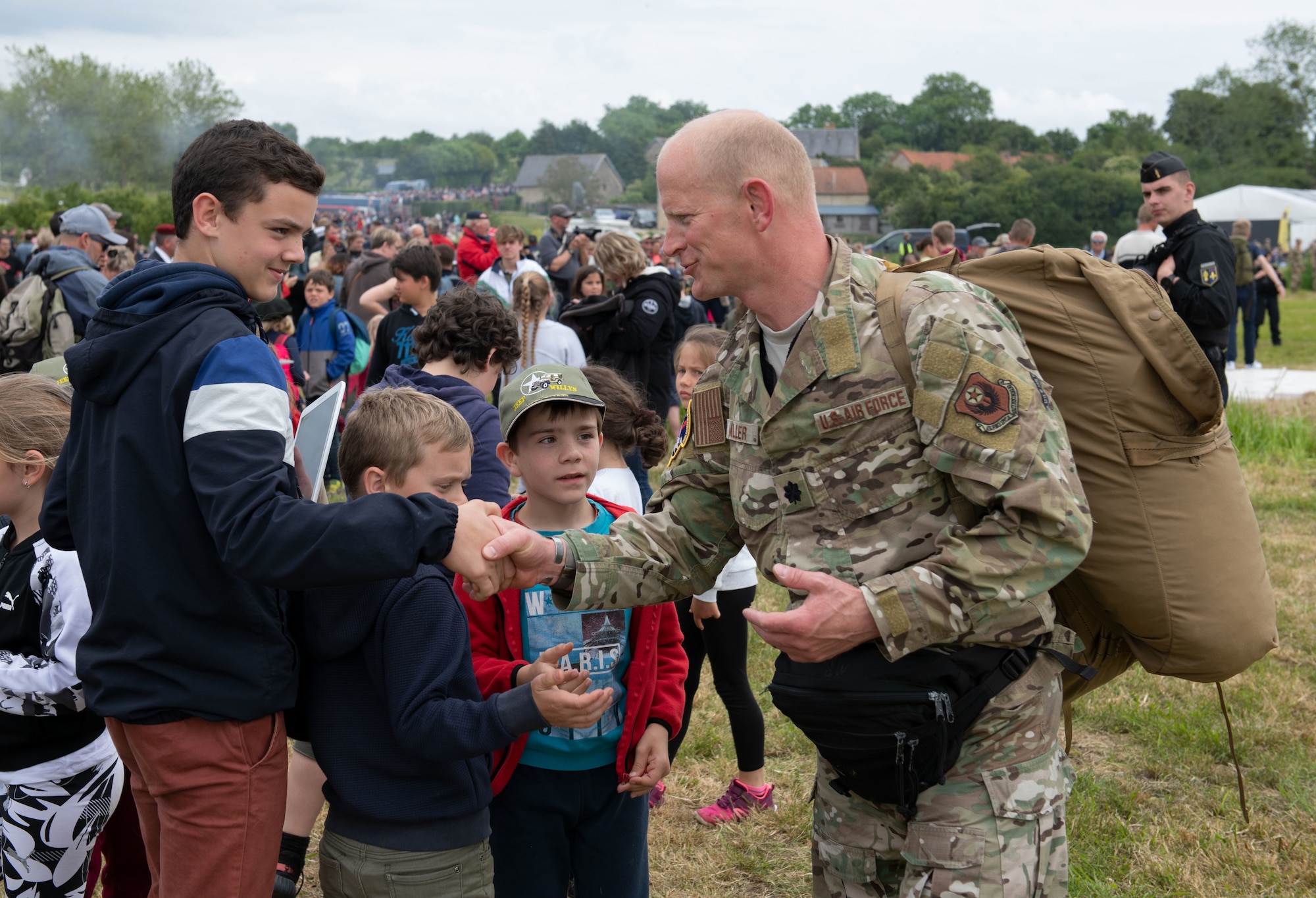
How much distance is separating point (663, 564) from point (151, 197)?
38914 millimetres

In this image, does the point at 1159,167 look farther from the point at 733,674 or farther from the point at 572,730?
the point at 572,730

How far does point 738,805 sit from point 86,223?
7080 millimetres

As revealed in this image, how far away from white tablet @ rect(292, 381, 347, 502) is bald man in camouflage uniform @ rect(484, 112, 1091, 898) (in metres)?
0.84

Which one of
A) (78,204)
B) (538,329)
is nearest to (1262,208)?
(78,204)

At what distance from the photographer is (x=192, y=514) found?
2.00m

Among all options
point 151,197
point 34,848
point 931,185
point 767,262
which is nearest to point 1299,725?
Answer: point 767,262

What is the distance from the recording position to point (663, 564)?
2469 millimetres

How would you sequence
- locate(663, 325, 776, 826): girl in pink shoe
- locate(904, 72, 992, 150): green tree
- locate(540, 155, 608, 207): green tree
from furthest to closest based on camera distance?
locate(904, 72, 992, 150): green tree < locate(540, 155, 608, 207): green tree < locate(663, 325, 776, 826): girl in pink shoe

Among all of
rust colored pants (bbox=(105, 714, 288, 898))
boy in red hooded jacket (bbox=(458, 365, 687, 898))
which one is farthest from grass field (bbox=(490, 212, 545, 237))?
rust colored pants (bbox=(105, 714, 288, 898))

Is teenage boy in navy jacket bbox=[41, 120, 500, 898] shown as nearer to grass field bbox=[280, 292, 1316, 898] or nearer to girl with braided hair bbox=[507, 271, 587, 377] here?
grass field bbox=[280, 292, 1316, 898]

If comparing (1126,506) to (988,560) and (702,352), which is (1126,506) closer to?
(988,560)

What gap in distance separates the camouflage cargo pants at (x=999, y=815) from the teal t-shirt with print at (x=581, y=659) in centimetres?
77

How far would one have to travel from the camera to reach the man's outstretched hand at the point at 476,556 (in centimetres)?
220

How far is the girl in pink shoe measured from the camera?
3857 millimetres
